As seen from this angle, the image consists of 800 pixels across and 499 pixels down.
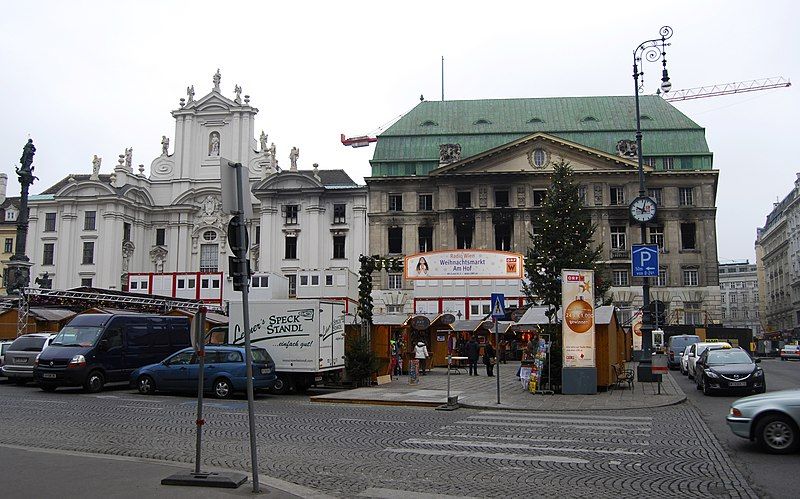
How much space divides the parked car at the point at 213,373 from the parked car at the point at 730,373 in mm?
13659

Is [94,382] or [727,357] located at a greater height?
[727,357]

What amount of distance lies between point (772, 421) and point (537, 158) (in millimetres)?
54100

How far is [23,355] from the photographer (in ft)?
83.2

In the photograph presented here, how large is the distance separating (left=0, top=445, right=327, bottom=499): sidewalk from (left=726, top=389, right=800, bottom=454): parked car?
7.51 metres

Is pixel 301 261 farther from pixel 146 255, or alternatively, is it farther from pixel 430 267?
pixel 430 267

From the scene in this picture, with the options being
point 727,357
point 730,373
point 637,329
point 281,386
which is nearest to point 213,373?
point 281,386

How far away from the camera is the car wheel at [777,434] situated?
460 inches

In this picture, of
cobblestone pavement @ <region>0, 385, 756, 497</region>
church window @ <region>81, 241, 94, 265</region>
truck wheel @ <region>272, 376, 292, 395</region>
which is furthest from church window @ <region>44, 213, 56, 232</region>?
cobblestone pavement @ <region>0, 385, 756, 497</region>

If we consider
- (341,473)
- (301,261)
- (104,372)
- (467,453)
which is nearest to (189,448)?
(341,473)

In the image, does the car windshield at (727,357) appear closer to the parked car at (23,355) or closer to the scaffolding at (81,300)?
the scaffolding at (81,300)

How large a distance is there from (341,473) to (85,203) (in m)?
67.5

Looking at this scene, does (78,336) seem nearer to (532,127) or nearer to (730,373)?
(730,373)

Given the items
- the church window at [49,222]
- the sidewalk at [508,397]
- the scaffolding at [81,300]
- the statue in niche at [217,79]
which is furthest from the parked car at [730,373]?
the church window at [49,222]

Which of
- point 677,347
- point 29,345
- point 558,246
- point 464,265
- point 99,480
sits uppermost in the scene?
point 558,246
